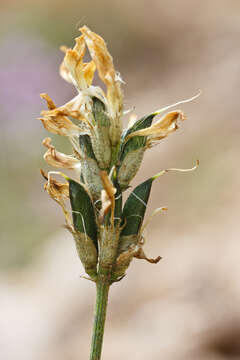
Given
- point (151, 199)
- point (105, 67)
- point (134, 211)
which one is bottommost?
point (151, 199)

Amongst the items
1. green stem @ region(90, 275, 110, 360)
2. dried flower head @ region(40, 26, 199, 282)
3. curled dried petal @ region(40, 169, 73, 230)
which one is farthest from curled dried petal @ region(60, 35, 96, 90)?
green stem @ region(90, 275, 110, 360)

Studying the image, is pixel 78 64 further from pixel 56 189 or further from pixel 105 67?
pixel 56 189

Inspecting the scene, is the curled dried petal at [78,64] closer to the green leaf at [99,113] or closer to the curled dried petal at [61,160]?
the green leaf at [99,113]

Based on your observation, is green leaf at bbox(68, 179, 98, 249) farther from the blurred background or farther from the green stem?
the blurred background

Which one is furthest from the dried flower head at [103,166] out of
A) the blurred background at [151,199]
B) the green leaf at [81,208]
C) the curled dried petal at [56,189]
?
the blurred background at [151,199]

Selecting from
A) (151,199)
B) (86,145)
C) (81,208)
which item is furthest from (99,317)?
(151,199)

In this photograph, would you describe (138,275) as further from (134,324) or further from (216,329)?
(216,329)
